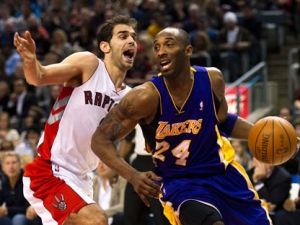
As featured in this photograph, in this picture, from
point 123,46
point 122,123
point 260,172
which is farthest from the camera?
point 260,172

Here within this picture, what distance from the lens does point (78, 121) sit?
6.18m

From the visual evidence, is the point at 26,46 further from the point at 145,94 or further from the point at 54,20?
the point at 54,20

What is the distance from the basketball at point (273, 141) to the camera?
579cm

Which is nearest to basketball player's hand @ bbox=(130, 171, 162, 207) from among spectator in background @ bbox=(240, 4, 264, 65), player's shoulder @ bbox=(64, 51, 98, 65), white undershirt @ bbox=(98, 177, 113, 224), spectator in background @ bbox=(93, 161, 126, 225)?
player's shoulder @ bbox=(64, 51, 98, 65)

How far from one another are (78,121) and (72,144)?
7.6 inches

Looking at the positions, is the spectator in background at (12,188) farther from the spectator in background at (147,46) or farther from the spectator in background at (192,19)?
the spectator in background at (192,19)

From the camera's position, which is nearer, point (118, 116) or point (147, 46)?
point (118, 116)

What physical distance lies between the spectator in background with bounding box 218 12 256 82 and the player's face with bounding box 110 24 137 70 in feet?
25.7

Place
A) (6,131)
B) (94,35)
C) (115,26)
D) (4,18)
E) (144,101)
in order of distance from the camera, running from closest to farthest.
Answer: (144,101) → (115,26) → (6,131) → (94,35) → (4,18)

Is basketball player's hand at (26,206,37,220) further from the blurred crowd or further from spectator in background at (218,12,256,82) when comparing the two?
spectator in background at (218,12,256,82)

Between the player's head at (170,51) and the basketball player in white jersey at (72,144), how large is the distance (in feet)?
2.35

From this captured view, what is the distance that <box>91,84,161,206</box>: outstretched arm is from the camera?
5648 mm

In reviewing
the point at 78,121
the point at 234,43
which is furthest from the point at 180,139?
the point at 234,43

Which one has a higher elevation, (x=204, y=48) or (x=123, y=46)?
(x=123, y=46)
